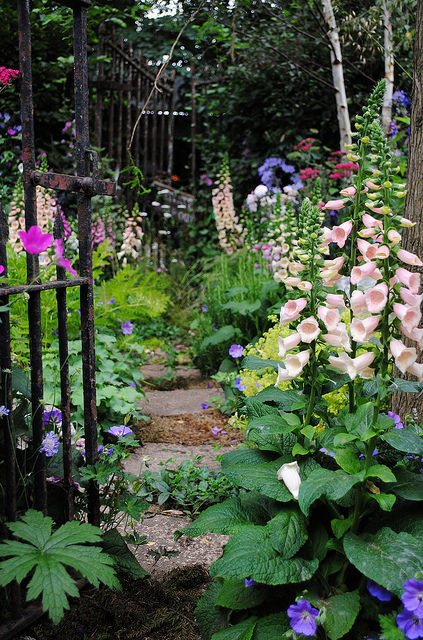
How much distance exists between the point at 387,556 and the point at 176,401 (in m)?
2.77

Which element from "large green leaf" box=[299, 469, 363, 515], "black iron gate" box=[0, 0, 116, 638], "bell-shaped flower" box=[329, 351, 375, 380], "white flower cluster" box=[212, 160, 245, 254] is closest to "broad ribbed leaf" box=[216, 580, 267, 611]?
"large green leaf" box=[299, 469, 363, 515]

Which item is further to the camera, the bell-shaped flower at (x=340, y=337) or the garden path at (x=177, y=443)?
the garden path at (x=177, y=443)

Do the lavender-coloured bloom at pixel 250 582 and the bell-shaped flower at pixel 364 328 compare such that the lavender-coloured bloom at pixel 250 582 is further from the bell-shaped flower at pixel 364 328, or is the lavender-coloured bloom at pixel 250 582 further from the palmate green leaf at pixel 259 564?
the bell-shaped flower at pixel 364 328

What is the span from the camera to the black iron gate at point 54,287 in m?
1.42

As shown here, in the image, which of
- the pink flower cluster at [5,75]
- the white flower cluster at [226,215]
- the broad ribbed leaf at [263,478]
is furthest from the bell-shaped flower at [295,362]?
the white flower cluster at [226,215]

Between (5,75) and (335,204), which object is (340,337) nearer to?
(335,204)

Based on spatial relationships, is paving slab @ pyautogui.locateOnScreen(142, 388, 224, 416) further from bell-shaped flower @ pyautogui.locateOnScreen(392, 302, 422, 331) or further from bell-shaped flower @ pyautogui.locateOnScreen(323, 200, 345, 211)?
bell-shaped flower @ pyautogui.locateOnScreen(392, 302, 422, 331)

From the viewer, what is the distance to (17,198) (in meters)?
4.24

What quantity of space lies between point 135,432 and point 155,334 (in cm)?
252

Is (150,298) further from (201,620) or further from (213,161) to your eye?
(213,161)

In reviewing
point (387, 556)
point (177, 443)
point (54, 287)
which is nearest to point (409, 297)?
point (387, 556)

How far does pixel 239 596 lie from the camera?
1427mm

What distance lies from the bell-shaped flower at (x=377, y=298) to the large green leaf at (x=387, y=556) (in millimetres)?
517

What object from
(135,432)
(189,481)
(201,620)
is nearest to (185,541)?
(189,481)
